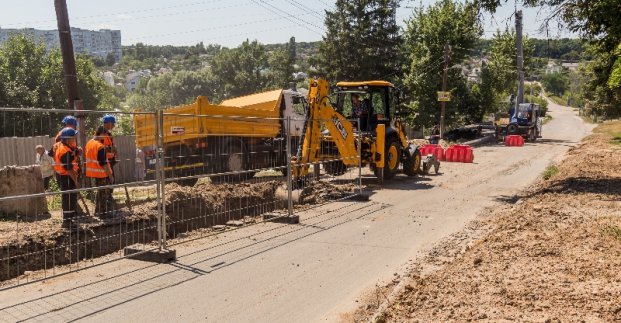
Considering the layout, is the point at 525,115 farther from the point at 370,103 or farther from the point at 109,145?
the point at 109,145

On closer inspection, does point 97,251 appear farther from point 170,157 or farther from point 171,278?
point 171,278

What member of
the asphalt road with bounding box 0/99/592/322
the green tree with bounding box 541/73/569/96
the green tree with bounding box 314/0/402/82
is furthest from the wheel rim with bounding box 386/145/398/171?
the green tree with bounding box 541/73/569/96

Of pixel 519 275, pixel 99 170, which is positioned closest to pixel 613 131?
pixel 519 275

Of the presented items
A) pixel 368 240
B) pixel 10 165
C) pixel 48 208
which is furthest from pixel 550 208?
pixel 10 165

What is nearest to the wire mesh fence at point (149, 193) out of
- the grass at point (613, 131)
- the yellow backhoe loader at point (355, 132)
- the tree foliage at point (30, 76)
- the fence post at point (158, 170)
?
the fence post at point (158, 170)

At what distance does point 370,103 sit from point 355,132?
129 cm

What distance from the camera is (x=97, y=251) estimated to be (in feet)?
27.0

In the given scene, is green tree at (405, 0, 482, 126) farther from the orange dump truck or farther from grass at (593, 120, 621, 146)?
the orange dump truck

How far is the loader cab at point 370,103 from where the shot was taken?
51.6ft

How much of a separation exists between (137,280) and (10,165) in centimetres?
545

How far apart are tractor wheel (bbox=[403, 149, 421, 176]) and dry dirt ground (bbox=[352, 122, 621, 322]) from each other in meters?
7.07

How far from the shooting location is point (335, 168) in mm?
14039

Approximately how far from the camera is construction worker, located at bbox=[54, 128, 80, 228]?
26.2 feet

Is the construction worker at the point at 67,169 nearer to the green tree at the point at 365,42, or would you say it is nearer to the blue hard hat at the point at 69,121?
the blue hard hat at the point at 69,121
